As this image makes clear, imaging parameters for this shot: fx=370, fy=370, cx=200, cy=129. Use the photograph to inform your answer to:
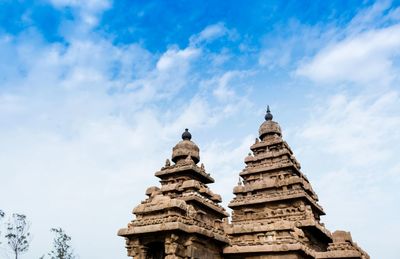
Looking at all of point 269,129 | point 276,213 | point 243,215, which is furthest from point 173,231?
point 269,129

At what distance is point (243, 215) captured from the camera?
27.9 m

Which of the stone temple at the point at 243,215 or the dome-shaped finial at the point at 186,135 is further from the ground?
the dome-shaped finial at the point at 186,135

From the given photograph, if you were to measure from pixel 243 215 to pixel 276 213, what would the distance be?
3.19m

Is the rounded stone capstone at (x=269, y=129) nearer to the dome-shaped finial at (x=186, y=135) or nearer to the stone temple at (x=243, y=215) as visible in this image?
the stone temple at (x=243, y=215)

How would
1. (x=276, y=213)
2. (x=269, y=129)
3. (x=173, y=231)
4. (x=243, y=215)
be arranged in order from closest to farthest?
(x=173, y=231) → (x=276, y=213) → (x=243, y=215) → (x=269, y=129)

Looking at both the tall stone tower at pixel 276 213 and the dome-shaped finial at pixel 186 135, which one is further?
the dome-shaped finial at pixel 186 135

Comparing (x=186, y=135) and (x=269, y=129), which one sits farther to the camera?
(x=269, y=129)

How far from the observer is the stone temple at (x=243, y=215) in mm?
18500

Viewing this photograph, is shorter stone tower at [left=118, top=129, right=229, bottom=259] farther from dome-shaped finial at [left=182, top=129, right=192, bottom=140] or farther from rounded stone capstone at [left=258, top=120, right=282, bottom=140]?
rounded stone capstone at [left=258, top=120, right=282, bottom=140]

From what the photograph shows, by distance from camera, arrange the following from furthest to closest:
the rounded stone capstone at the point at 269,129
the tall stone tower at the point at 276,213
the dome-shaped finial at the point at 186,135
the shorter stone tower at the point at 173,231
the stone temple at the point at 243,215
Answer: the rounded stone capstone at the point at 269,129 < the dome-shaped finial at the point at 186,135 < the tall stone tower at the point at 276,213 < the stone temple at the point at 243,215 < the shorter stone tower at the point at 173,231

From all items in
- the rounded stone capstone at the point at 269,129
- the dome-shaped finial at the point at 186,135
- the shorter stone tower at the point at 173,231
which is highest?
the rounded stone capstone at the point at 269,129

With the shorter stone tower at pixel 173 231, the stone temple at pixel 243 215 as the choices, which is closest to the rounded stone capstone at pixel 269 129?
the stone temple at pixel 243 215

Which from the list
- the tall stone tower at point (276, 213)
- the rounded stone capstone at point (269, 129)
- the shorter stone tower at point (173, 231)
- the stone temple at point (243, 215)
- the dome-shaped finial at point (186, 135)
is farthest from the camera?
the rounded stone capstone at point (269, 129)

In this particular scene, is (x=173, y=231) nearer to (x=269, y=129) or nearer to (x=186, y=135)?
(x=186, y=135)
